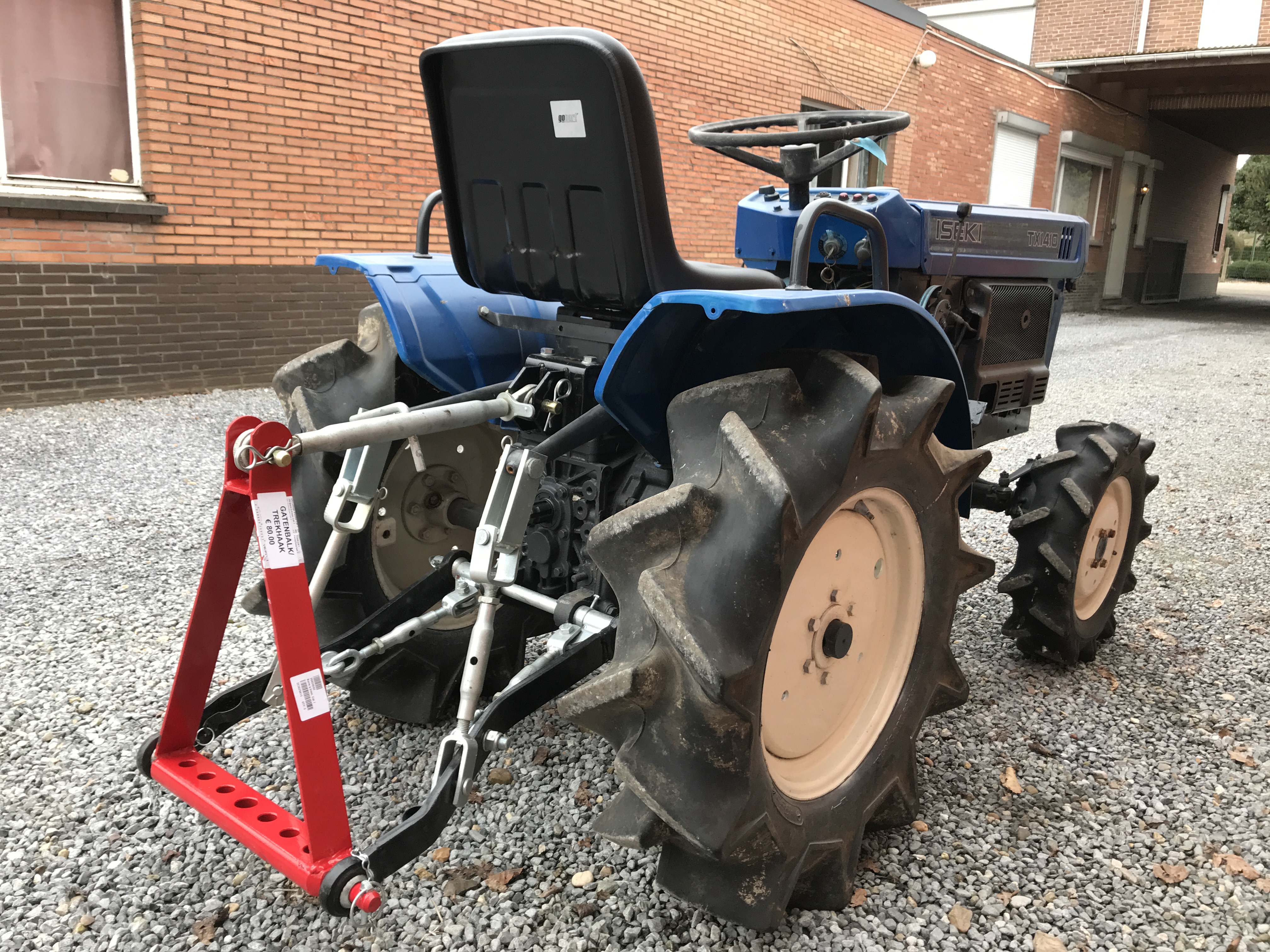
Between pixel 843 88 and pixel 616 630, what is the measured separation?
11790 mm

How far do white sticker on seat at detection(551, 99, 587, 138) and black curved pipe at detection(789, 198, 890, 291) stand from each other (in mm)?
411

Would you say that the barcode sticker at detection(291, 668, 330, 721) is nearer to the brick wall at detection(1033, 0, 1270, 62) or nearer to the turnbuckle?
the turnbuckle

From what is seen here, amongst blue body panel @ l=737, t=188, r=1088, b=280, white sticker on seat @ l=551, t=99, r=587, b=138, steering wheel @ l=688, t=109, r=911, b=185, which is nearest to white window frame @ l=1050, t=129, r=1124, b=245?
blue body panel @ l=737, t=188, r=1088, b=280

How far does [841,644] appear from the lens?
5.78 feet

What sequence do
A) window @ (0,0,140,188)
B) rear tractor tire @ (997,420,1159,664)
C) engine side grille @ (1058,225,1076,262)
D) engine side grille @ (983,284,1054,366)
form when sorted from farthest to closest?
1. window @ (0,0,140,188)
2. engine side grille @ (1058,225,1076,262)
3. engine side grille @ (983,284,1054,366)
4. rear tractor tire @ (997,420,1159,664)

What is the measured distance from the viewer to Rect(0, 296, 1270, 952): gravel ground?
1729mm

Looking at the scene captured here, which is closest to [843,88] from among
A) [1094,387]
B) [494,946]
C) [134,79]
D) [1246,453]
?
[1094,387]

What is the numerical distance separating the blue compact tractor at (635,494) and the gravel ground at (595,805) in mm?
203

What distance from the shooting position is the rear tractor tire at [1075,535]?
2.66 meters

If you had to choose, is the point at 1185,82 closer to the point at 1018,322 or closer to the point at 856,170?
the point at 856,170

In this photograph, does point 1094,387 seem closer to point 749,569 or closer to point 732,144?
point 732,144

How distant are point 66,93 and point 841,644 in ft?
20.7

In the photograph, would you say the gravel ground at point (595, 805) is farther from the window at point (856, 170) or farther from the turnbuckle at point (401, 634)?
the window at point (856, 170)

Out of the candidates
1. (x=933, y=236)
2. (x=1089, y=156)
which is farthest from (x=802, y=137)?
(x=1089, y=156)
